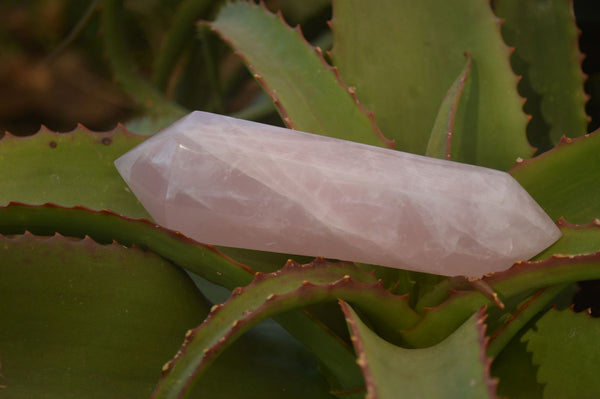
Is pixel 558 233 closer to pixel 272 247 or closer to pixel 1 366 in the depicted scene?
pixel 272 247

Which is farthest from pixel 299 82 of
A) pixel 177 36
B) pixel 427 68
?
pixel 177 36

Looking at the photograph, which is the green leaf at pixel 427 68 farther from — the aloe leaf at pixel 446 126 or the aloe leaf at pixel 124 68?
the aloe leaf at pixel 124 68

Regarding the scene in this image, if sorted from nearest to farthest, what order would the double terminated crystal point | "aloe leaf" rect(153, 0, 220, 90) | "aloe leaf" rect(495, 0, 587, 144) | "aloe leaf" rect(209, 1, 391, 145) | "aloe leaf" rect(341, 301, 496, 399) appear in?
"aloe leaf" rect(341, 301, 496, 399), the double terminated crystal point, "aloe leaf" rect(209, 1, 391, 145), "aloe leaf" rect(495, 0, 587, 144), "aloe leaf" rect(153, 0, 220, 90)

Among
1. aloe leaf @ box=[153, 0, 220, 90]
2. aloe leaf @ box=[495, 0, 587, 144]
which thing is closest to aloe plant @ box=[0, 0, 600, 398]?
aloe leaf @ box=[495, 0, 587, 144]

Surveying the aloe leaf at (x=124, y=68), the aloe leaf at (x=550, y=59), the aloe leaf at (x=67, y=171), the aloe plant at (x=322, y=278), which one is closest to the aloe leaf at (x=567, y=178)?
the aloe plant at (x=322, y=278)

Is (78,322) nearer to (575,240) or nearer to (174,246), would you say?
(174,246)

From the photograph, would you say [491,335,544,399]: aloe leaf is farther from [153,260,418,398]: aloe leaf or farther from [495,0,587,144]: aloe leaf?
[495,0,587,144]: aloe leaf

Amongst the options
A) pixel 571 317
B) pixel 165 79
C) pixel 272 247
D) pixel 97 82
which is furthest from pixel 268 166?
pixel 97 82
